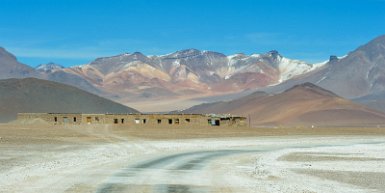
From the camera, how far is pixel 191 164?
135 ft

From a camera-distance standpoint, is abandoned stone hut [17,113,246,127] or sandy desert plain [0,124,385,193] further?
abandoned stone hut [17,113,246,127]

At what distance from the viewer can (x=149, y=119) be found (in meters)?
116

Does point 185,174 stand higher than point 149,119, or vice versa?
point 149,119

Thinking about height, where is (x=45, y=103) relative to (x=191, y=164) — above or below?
above

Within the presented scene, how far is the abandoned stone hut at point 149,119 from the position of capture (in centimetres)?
11362

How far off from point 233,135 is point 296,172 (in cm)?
5592

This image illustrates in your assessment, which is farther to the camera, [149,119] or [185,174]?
[149,119]

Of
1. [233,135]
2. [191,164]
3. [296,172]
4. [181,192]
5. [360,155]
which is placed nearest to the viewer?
[181,192]

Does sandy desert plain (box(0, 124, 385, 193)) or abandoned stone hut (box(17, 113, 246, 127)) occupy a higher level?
abandoned stone hut (box(17, 113, 246, 127))

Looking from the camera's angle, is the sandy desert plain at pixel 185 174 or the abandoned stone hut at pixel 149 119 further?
the abandoned stone hut at pixel 149 119

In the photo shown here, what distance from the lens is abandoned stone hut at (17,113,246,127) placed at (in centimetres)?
11362

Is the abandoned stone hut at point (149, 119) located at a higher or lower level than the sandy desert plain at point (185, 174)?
higher

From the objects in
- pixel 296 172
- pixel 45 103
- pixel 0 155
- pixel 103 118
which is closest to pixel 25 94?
pixel 45 103

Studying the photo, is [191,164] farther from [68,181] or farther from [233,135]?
[233,135]
